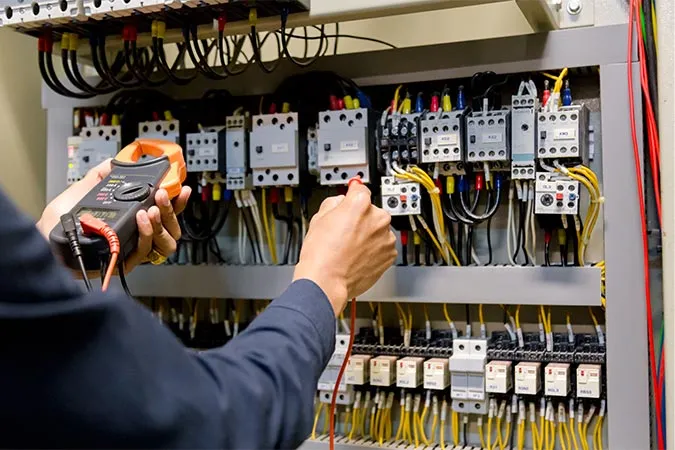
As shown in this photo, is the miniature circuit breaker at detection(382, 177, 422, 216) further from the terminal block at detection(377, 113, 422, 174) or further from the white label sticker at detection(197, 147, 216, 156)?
the white label sticker at detection(197, 147, 216, 156)

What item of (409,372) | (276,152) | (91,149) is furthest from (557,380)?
(91,149)

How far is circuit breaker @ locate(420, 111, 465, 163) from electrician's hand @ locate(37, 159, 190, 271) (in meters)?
0.45

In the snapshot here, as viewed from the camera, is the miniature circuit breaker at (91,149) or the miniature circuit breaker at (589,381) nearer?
the miniature circuit breaker at (589,381)

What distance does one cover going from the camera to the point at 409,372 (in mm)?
1346

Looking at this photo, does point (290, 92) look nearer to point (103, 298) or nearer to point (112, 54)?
point (112, 54)

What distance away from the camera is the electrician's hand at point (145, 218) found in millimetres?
1107

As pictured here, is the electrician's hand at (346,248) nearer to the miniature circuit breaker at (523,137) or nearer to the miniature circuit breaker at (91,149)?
the miniature circuit breaker at (523,137)

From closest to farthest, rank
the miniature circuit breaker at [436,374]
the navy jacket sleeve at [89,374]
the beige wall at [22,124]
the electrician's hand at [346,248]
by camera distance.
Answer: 1. the navy jacket sleeve at [89,374]
2. the electrician's hand at [346,248]
3. the miniature circuit breaker at [436,374]
4. the beige wall at [22,124]

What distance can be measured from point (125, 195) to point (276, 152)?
0.38 meters

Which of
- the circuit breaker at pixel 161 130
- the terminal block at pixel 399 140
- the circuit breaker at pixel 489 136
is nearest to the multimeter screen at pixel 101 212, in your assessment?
the circuit breaker at pixel 161 130

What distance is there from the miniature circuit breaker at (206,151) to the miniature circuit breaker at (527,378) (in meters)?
0.73

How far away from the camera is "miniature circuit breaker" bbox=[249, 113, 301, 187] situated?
139 centimetres

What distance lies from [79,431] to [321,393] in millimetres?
972

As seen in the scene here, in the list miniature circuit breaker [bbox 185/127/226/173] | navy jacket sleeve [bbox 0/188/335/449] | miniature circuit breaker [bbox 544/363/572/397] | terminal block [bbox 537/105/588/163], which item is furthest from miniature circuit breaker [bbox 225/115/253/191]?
navy jacket sleeve [bbox 0/188/335/449]
